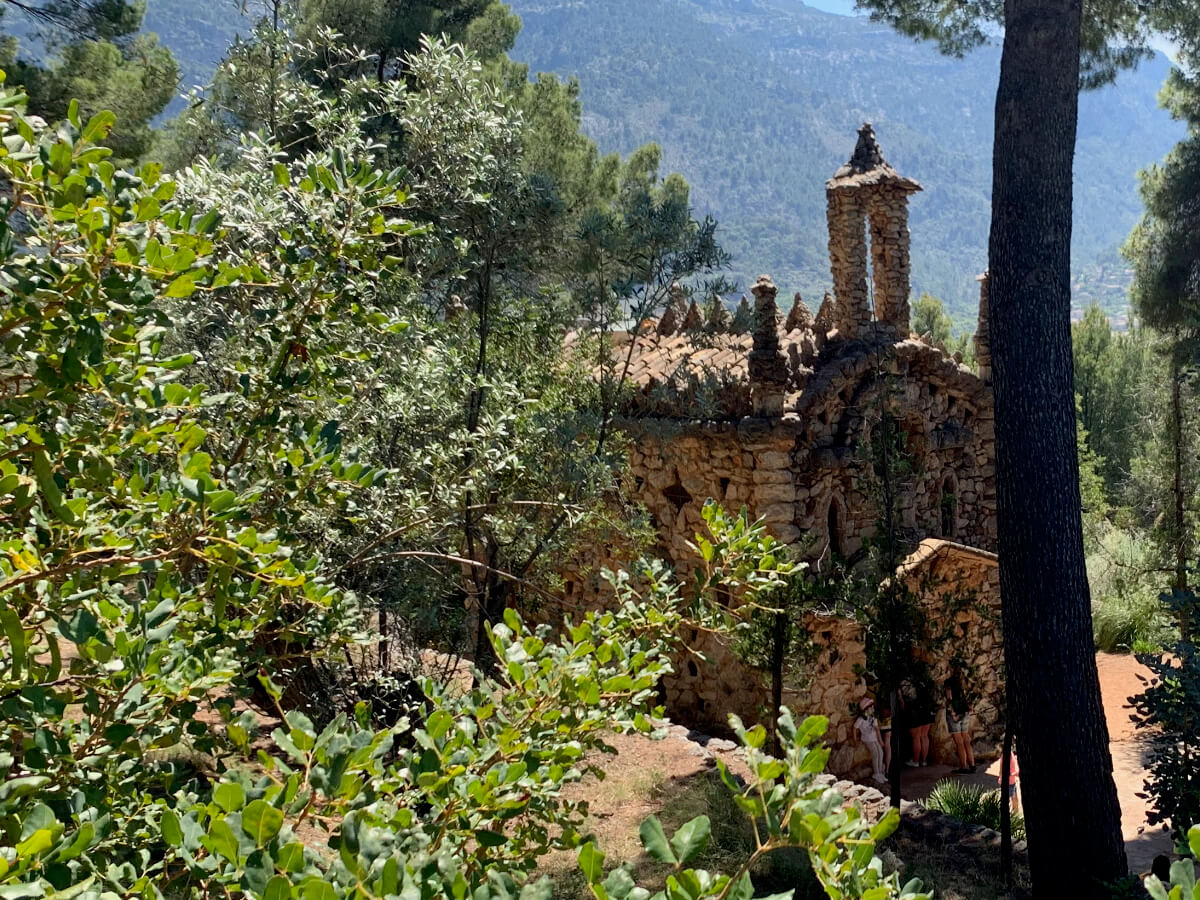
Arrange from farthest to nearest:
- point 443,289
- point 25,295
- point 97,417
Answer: point 443,289 < point 97,417 < point 25,295

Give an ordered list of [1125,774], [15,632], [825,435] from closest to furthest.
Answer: [15,632] → [825,435] → [1125,774]

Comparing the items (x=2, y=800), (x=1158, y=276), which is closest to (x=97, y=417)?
(x=2, y=800)

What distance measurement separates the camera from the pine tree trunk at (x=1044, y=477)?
602cm

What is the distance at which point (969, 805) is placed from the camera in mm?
10070

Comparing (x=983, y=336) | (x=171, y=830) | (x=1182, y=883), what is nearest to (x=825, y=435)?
(x=983, y=336)

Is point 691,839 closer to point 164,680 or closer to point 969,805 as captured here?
point 164,680

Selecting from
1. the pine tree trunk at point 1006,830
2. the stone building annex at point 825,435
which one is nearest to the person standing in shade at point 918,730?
the stone building annex at point 825,435

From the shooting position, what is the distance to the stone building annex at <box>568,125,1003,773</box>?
10938 millimetres

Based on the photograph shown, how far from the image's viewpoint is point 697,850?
59.1 inches

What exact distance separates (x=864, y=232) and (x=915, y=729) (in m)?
7.09

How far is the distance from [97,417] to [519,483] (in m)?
3.94

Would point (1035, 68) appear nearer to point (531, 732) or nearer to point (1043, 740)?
point (1043, 740)

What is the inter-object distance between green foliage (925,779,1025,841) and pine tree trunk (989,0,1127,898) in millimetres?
3783

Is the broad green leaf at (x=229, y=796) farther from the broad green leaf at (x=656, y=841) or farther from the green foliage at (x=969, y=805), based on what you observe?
the green foliage at (x=969, y=805)
